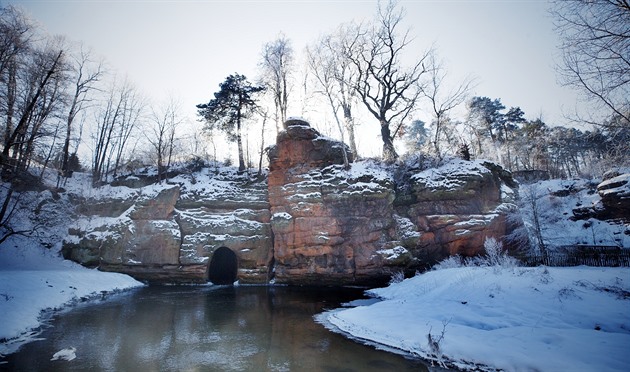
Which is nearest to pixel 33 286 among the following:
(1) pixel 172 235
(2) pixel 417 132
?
(1) pixel 172 235

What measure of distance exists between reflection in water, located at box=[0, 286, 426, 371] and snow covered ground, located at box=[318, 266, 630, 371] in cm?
133

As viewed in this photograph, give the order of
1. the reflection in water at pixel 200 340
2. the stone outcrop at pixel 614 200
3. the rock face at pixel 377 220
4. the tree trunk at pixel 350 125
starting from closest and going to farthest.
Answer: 1. the reflection in water at pixel 200 340
2. the rock face at pixel 377 220
3. the stone outcrop at pixel 614 200
4. the tree trunk at pixel 350 125

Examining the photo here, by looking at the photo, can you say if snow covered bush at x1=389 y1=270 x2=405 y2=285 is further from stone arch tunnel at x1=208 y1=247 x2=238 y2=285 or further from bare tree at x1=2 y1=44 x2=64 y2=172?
bare tree at x1=2 y1=44 x2=64 y2=172

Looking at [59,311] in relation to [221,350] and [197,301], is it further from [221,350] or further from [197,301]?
[221,350]

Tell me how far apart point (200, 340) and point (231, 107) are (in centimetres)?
2851


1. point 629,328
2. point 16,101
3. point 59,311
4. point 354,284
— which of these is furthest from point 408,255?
point 16,101

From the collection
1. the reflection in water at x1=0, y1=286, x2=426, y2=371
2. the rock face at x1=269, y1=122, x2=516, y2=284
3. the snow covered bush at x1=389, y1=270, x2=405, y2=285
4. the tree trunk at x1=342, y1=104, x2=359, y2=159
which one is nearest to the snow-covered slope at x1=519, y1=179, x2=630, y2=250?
the rock face at x1=269, y1=122, x2=516, y2=284

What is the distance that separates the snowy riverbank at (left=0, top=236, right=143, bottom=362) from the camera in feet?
36.4

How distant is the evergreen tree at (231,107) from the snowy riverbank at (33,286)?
17.4m

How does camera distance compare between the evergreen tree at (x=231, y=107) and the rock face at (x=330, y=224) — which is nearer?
the rock face at (x=330, y=224)

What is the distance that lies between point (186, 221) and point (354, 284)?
51.9 ft

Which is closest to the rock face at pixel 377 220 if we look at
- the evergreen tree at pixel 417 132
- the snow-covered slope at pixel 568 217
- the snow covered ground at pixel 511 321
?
the snow-covered slope at pixel 568 217

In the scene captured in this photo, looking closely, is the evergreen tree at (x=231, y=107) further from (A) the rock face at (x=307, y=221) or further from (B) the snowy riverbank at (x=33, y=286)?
(B) the snowy riverbank at (x=33, y=286)

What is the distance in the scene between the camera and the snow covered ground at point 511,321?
754cm
